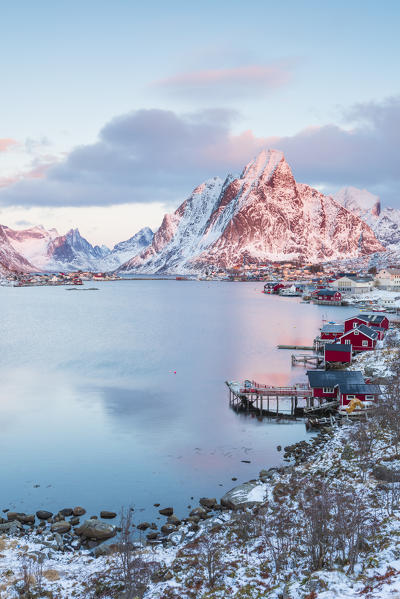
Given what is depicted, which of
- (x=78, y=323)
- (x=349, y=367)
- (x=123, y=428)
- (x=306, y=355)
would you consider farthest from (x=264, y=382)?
(x=78, y=323)

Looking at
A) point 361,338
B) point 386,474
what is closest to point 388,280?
point 361,338

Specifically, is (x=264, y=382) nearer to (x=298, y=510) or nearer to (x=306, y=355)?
(x=306, y=355)

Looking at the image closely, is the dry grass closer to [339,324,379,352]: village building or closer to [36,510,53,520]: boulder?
[36,510,53,520]: boulder

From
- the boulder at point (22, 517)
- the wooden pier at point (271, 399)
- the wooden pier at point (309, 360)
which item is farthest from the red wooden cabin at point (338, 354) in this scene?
the boulder at point (22, 517)

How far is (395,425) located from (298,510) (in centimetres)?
880

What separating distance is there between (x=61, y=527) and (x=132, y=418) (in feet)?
47.2

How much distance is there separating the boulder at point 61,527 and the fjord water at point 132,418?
186 cm

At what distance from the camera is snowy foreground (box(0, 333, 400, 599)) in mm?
12328

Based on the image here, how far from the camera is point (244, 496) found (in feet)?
66.2

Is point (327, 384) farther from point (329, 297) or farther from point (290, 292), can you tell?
point (290, 292)

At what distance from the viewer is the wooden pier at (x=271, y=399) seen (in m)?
33.9

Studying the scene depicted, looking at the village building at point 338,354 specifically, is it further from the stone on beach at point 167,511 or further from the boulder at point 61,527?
the boulder at point 61,527

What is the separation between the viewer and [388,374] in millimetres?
36375

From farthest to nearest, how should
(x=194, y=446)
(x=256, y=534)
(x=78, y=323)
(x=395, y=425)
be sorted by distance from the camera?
1. (x=78, y=323)
2. (x=194, y=446)
3. (x=395, y=425)
4. (x=256, y=534)
